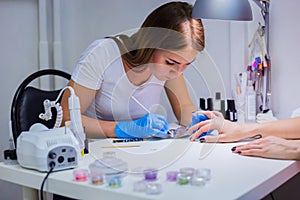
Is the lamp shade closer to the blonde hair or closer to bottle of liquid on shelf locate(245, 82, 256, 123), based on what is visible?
the blonde hair

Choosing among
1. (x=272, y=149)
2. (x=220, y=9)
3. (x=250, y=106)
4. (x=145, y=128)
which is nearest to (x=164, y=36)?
(x=220, y=9)

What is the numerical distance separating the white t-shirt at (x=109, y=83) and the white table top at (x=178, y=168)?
12.8 inches

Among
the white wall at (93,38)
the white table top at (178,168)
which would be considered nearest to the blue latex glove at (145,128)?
the white table top at (178,168)

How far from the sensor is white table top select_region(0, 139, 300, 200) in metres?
0.72

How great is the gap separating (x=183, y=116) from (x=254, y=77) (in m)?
0.38

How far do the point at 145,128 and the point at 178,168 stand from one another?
412 mm

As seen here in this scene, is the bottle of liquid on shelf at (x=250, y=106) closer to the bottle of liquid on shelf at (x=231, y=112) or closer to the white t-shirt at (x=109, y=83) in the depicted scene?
the bottle of liquid on shelf at (x=231, y=112)

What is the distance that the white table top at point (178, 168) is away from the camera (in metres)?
0.72

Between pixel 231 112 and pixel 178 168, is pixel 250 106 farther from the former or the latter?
pixel 178 168

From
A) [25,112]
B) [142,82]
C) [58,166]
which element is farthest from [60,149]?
[142,82]

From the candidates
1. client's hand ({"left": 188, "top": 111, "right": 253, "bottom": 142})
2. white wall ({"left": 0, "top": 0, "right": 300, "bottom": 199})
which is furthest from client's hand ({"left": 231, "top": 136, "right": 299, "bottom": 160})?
white wall ({"left": 0, "top": 0, "right": 300, "bottom": 199})

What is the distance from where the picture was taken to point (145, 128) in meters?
1.30

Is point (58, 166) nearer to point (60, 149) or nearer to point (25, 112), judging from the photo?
point (60, 149)

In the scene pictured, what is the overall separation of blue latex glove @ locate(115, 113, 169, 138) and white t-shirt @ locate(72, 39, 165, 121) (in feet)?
0.72
